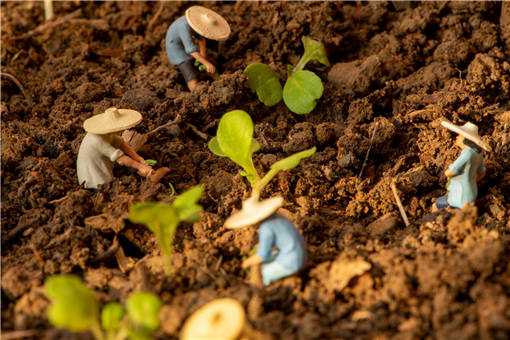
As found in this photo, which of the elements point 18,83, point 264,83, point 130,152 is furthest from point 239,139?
point 18,83

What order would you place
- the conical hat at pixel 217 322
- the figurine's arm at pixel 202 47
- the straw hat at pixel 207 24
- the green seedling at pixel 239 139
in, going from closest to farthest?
1. the conical hat at pixel 217 322
2. the green seedling at pixel 239 139
3. the straw hat at pixel 207 24
4. the figurine's arm at pixel 202 47

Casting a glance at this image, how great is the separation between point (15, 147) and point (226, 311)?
58.3 inches

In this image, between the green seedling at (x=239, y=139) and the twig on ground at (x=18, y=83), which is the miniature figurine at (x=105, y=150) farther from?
the twig on ground at (x=18, y=83)

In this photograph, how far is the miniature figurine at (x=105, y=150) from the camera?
111 inches

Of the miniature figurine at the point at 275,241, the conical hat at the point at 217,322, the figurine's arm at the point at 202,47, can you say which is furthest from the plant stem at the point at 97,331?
the figurine's arm at the point at 202,47

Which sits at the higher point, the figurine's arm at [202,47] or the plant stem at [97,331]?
the figurine's arm at [202,47]

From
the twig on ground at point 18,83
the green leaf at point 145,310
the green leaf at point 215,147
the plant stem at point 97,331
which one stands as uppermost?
the green leaf at point 145,310

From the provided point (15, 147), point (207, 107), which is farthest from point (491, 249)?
point (15, 147)

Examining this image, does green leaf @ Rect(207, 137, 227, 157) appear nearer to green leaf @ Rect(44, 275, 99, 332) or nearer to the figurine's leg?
the figurine's leg

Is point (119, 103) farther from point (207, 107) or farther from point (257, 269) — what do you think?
point (257, 269)

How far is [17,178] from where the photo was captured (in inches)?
116

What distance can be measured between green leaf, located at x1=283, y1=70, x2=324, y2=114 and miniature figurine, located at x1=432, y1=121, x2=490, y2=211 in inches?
32.4

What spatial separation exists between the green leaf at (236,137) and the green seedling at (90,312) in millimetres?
886

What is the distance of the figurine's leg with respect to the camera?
235 centimetres
